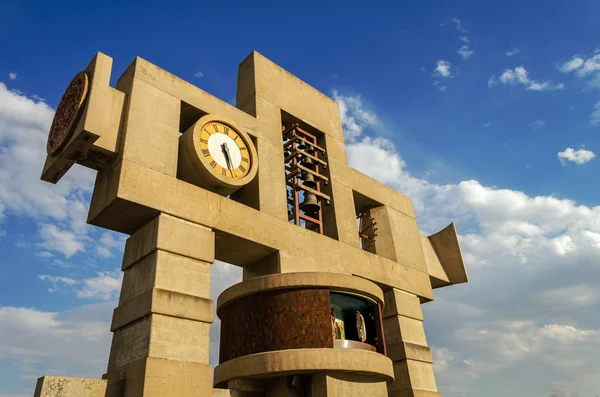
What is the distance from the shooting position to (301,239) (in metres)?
18.5

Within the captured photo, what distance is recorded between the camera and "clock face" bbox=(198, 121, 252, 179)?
1732cm

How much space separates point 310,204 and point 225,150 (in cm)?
450

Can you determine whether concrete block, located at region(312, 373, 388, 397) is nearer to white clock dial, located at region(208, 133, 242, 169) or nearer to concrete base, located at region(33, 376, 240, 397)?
concrete base, located at region(33, 376, 240, 397)

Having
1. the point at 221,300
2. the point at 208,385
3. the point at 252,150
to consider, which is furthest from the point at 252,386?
the point at 252,150

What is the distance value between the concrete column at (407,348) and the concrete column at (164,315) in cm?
890

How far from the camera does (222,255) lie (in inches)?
701

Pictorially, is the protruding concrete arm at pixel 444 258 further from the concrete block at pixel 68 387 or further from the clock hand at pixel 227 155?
the concrete block at pixel 68 387

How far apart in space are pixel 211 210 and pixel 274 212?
2874 millimetres

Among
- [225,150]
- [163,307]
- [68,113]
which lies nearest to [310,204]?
[225,150]

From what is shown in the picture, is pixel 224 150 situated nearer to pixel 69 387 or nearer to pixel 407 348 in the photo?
pixel 69 387

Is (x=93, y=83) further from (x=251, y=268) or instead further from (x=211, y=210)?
(x=251, y=268)

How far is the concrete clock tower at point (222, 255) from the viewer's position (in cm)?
1375

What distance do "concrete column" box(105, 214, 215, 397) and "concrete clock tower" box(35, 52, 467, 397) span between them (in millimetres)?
35

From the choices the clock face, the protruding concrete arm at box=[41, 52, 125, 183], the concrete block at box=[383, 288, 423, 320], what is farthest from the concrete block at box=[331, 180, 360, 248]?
the protruding concrete arm at box=[41, 52, 125, 183]
